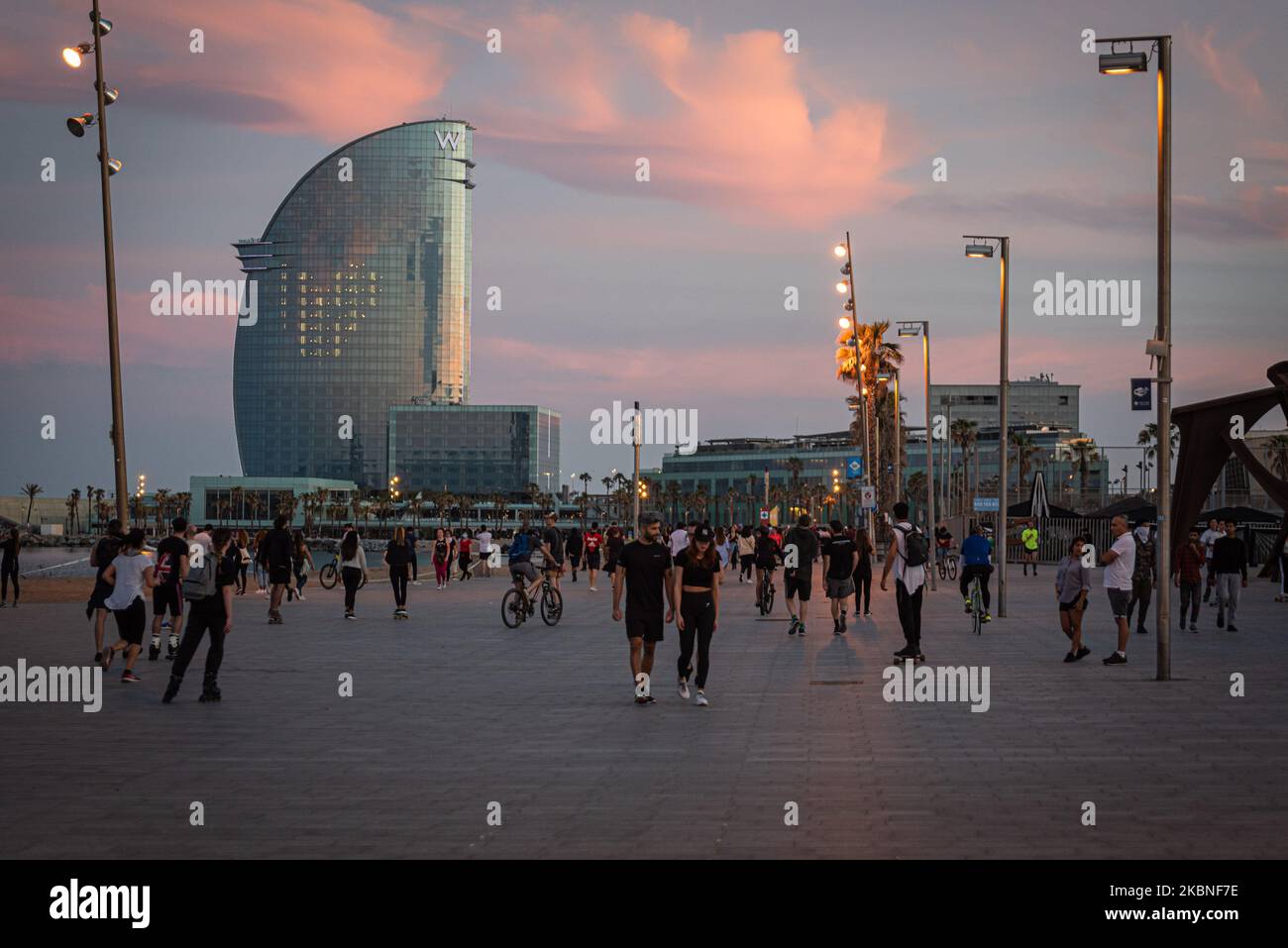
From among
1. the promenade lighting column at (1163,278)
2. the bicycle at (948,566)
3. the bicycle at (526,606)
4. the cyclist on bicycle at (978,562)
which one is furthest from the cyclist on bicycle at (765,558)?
the bicycle at (948,566)

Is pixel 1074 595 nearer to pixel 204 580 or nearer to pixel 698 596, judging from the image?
pixel 698 596

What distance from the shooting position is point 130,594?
1533 cm

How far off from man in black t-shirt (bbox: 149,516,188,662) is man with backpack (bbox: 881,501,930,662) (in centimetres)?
856

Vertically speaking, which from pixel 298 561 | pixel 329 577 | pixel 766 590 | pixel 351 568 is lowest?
pixel 329 577

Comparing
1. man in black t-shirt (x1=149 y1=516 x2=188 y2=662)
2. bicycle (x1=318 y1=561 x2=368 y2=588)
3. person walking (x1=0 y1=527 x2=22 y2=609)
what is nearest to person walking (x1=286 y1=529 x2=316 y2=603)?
bicycle (x1=318 y1=561 x2=368 y2=588)

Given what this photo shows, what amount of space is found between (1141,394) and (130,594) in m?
12.1

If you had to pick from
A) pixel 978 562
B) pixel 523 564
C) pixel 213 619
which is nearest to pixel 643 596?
pixel 213 619

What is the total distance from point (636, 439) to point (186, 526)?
3862 cm

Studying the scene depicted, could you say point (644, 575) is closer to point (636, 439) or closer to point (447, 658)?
point (447, 658)

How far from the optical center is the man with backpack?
17047 millimetres

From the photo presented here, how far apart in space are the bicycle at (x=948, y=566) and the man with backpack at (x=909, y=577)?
104 feet

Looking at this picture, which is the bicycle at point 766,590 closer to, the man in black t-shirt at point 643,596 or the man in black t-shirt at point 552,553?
the man in black t-shirt at point 552,553

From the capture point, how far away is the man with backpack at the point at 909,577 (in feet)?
55.9
